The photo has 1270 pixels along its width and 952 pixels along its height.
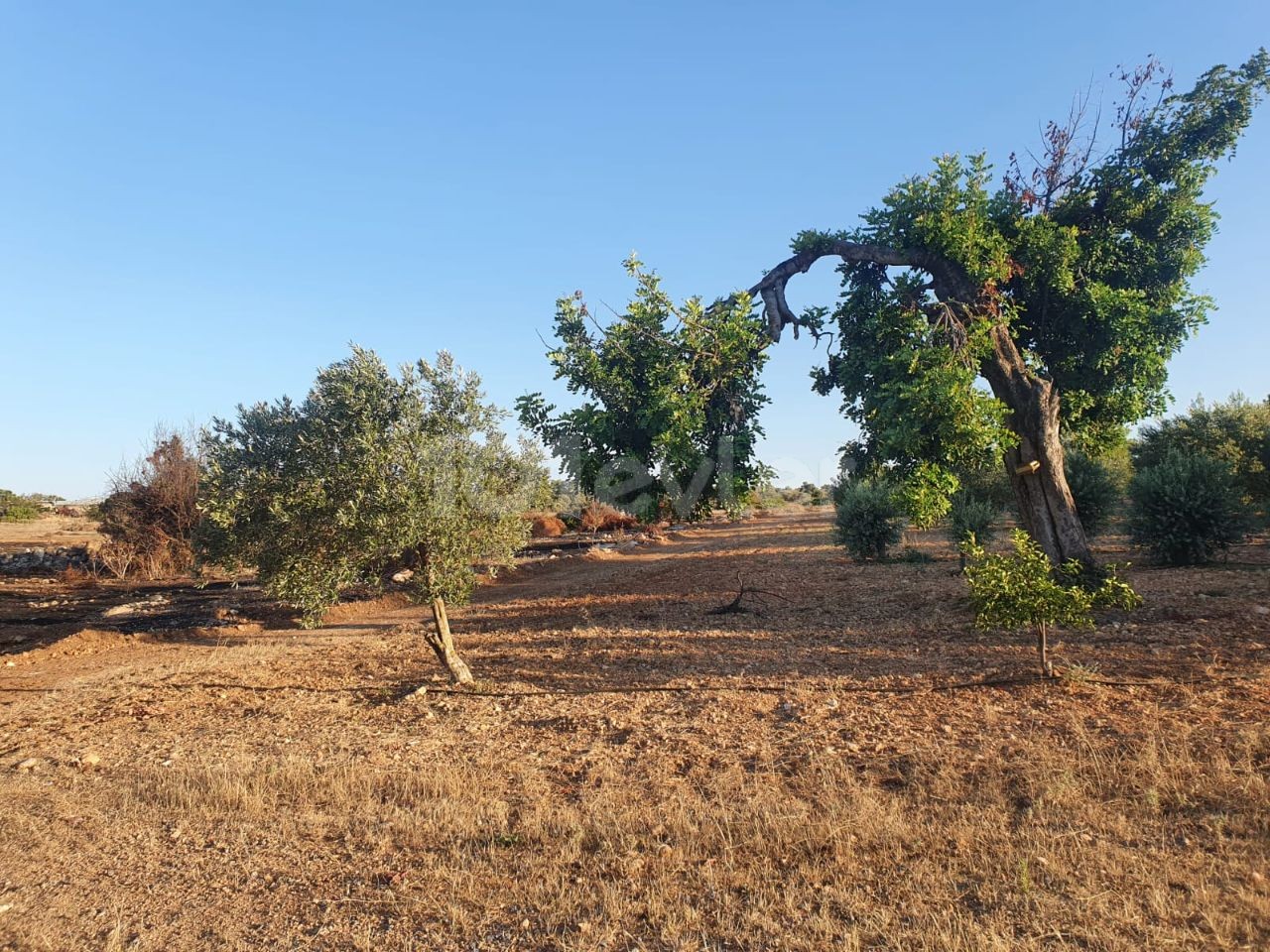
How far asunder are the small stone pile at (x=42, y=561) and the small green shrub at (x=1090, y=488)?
42362 millimetres

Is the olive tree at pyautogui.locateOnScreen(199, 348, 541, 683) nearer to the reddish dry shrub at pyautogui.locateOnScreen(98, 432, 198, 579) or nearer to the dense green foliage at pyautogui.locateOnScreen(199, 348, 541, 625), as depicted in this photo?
the dense green foliage at pyautogui.locateOnScreen(199, 348, 541, 625)

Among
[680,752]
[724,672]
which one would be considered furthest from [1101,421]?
[680,752]

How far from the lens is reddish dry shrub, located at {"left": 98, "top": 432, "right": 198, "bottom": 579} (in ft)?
104

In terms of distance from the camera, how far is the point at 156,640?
18.2 meters

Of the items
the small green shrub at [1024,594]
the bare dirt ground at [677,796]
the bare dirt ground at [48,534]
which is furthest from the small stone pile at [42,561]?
the small green shrub at [1024,594]

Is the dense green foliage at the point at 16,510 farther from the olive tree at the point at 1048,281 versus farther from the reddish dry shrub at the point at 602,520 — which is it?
the olive tree at the point at 1048,281

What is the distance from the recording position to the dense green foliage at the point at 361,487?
33.8ft

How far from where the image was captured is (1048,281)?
1285cm

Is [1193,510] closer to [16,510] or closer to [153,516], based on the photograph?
[153,516]

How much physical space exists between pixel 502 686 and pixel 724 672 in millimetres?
3854

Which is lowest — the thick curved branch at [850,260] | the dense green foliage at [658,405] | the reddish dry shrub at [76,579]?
the reddish dry shrub at [76,579]

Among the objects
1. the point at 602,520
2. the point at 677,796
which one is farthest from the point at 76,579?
the point at 677,796

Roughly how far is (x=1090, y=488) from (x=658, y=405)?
20.7 m

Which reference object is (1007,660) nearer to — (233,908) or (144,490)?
(233,908)
